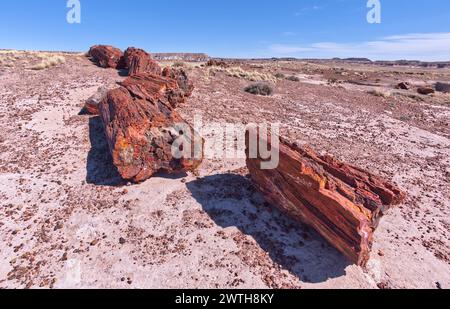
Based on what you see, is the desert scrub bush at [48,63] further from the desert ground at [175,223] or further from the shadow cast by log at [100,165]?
the shadow cast by log at [100,165]

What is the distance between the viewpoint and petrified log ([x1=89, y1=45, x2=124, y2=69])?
58.5 ft

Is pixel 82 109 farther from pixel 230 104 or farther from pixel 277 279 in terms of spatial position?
pixel 277 279

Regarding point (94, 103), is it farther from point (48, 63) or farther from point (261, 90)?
point (261, 90)

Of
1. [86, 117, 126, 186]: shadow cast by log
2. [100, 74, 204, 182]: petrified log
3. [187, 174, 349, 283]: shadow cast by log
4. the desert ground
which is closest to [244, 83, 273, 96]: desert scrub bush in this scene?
the desert ground

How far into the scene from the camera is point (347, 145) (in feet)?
34.1

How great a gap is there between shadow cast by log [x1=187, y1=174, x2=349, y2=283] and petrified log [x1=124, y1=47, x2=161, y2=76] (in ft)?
31.7

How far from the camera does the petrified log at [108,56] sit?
702 inches

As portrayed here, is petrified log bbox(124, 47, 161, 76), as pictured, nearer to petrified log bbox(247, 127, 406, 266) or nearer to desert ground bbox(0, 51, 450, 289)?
desert ground bbox(0, 51, 450, 289)

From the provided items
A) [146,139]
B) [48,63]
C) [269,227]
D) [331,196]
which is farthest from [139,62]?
[331,196]

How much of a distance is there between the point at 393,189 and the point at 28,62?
2005 cm

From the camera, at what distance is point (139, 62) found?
1547cm

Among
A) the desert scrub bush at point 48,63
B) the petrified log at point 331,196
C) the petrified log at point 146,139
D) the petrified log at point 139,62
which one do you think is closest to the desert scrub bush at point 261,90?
the petrified log at point 139,62
